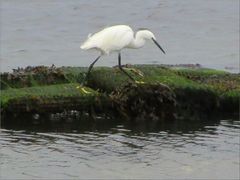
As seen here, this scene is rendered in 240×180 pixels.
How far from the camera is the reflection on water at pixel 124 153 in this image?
923 centimetres

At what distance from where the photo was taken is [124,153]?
1011 centimetres

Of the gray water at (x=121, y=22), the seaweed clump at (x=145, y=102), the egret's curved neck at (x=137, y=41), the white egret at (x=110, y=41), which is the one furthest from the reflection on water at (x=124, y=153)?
the gray water at (x=121, y=22)

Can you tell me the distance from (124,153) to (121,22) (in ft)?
50.2

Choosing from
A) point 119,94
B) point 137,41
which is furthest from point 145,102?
point 137,41

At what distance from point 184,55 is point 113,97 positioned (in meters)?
8.15

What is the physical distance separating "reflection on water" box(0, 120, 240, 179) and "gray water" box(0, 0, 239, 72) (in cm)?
692

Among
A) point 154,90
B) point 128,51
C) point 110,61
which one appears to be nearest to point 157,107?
point 154,90

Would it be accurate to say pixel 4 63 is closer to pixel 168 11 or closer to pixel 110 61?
pixel 110 61

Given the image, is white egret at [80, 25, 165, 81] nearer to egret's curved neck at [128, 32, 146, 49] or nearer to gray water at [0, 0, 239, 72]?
egret's curved neck at [128, 32, 146, 49]

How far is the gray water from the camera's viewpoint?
771 inches

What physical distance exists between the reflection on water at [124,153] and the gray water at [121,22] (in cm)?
692

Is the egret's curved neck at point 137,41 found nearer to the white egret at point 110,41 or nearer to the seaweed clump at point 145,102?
the white egret at point 110,41

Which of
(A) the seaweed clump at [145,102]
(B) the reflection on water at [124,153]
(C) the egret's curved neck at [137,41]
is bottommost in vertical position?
(B) the reflection on water at [124,153]

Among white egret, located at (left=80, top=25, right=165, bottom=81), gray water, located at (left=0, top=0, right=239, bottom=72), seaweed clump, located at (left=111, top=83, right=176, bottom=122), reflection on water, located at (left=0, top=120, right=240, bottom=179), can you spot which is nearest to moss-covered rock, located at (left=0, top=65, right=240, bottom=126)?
seaweed clump, located at (left=111, top=83, right=176, bottom=122)
